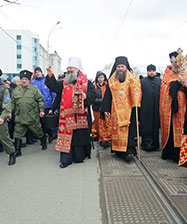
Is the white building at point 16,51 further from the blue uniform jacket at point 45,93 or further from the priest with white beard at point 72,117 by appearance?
the priest with white beard at point 72,117

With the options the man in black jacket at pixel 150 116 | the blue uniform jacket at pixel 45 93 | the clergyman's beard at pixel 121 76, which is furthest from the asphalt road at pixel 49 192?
the blue uniform jacket at pixel 45 93

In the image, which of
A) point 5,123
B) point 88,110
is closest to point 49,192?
point 5,123

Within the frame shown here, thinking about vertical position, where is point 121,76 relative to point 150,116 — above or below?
above

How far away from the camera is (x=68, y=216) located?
289cm

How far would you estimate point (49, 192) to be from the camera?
3545 mm

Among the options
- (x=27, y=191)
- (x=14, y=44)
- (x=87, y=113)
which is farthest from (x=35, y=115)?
(x=14, y=44)

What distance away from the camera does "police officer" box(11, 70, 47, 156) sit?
5551 mm

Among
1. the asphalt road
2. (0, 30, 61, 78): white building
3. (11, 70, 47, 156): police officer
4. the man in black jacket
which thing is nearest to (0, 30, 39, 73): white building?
(0, 30, 61, 78): white building

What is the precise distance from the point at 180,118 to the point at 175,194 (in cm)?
182

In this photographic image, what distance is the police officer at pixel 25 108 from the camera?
18.2 feet

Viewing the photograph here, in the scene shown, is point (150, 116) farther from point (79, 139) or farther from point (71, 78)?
point (71, 78)

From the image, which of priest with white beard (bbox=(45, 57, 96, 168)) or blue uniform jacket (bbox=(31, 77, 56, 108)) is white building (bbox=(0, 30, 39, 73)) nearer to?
blue uniform jacket (bbox=(31, 77, 56, 108))

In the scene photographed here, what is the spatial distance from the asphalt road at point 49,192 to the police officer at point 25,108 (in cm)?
64

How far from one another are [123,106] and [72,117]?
1.02m
